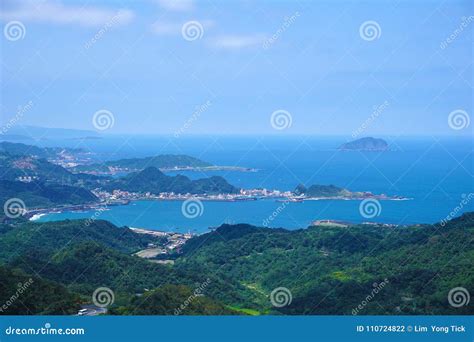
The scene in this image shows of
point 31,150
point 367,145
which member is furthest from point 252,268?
point 367,145

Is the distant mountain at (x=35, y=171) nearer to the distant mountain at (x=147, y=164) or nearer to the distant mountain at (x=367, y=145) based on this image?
the distant mountain at (x=147, y=164)

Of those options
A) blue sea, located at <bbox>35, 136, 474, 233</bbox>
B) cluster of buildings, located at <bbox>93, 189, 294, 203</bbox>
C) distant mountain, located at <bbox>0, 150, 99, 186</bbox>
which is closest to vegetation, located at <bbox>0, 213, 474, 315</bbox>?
blue sea, located at <bbox>35, 136, 474, 233</bbox>

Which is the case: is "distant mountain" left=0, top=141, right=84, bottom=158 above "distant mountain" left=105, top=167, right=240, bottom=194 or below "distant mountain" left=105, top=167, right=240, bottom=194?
above

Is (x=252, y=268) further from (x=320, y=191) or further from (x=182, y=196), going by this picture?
(x=320, y=191)

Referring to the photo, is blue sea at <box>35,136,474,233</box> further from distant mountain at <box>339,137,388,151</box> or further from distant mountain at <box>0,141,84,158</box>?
distant mountain at <box>0,141,84,158</box>

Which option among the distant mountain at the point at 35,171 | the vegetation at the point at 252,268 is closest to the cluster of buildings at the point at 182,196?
the distant mountain at the point at 35,171
